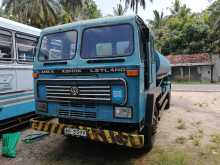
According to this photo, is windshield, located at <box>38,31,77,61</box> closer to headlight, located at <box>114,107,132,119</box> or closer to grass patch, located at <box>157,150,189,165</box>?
headlight, located at <box>114,107,132,119</box>

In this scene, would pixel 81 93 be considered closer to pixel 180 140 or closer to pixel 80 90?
pixel 80 90

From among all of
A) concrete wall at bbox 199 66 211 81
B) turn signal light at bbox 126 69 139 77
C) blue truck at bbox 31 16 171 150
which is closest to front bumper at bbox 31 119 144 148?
blue truck at bbox 31 16 171 150

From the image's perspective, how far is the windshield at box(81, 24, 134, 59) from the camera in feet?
14.7

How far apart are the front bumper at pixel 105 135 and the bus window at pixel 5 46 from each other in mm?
2295

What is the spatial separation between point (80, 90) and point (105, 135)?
0.95 meters

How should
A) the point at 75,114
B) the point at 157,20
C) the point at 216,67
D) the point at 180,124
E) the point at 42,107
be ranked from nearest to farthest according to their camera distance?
1. the point at 75,114
2. the point at 42,107
3. the point at 180,124
4. the point at 216,67
5. the point at 157,20

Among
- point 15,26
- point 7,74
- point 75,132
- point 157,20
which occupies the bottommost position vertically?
point 75,132

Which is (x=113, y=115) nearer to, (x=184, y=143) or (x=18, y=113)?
(x=184, y=143)

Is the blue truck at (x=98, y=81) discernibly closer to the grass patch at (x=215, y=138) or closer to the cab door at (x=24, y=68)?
the cab door at (x=24, y=68)

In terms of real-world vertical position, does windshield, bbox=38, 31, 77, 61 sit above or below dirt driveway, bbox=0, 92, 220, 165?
above

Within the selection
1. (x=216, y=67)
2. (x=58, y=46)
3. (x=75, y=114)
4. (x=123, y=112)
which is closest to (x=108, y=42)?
(x=58, y=46)

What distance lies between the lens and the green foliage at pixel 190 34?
29.3 m

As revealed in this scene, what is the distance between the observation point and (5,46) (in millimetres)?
6305

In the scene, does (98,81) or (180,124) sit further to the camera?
(180,124)
